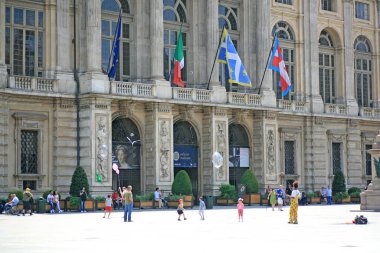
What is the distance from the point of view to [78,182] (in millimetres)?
51469

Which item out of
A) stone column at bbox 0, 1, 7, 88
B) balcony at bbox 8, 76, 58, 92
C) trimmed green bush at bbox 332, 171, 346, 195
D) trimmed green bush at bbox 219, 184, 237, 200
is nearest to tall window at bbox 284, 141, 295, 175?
trimmed green bush at bbox 332, 171, 346, 195

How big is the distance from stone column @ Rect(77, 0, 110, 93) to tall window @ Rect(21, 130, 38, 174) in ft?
14.6

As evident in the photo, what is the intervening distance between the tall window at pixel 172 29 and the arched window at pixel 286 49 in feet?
30.9

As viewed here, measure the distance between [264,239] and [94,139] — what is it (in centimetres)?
2868

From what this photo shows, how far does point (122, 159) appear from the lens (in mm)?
57469

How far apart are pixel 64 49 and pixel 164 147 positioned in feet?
31.0

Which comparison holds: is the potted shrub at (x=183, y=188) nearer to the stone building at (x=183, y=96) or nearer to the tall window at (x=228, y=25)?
the stone building at (x=183, y=96)

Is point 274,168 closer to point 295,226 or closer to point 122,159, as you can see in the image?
point 122,159

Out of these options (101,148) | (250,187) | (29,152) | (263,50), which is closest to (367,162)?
(263,50)

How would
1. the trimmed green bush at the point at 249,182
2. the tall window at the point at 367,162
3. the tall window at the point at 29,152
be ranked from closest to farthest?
the tall window at the point at 29,152 → the trimmed green bush at the point at 249,182 → the tall window at the point at 367,162

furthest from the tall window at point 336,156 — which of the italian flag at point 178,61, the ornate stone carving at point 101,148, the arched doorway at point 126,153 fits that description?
the ornate stone carving at point 101,148

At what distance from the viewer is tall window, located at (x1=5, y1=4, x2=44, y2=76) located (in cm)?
5306

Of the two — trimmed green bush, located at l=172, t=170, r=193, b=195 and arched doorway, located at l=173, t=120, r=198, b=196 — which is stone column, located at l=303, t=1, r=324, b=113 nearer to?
arched doorway, located at l=173, t=120, r=198, b=196

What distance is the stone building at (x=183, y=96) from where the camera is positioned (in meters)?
53.6
